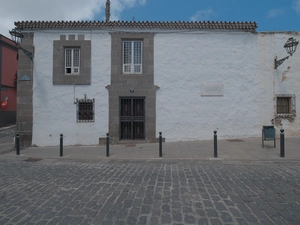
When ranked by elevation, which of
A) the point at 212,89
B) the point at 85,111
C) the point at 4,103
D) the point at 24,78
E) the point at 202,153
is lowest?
the point at 202,153

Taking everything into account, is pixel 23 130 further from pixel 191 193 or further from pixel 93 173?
pixel 191 193

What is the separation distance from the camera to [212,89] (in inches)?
400

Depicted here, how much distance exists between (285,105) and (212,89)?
13.3 feet

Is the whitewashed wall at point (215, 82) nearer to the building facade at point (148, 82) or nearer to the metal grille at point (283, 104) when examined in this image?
the building facade at point (148, 82)

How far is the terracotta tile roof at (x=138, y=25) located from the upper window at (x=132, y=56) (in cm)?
81

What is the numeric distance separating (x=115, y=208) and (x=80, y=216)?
57cm

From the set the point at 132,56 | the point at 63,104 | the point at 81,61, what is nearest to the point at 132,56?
the point at 132,56

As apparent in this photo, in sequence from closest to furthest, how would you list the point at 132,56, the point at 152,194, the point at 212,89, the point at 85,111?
Result: the point at 152,194, the point at 85,111, the point at 212,89, the point at 132,56

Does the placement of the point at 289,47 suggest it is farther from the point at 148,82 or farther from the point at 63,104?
the point at 63,104

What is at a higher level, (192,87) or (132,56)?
(132,56)

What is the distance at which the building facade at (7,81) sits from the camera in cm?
1808

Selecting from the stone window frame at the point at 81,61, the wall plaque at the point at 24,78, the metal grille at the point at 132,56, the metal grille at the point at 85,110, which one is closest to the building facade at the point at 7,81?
the wall plaque at the point at 24,78

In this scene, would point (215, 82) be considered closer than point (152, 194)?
No

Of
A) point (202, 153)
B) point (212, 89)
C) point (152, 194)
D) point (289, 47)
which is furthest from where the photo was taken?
point (212, 89)
